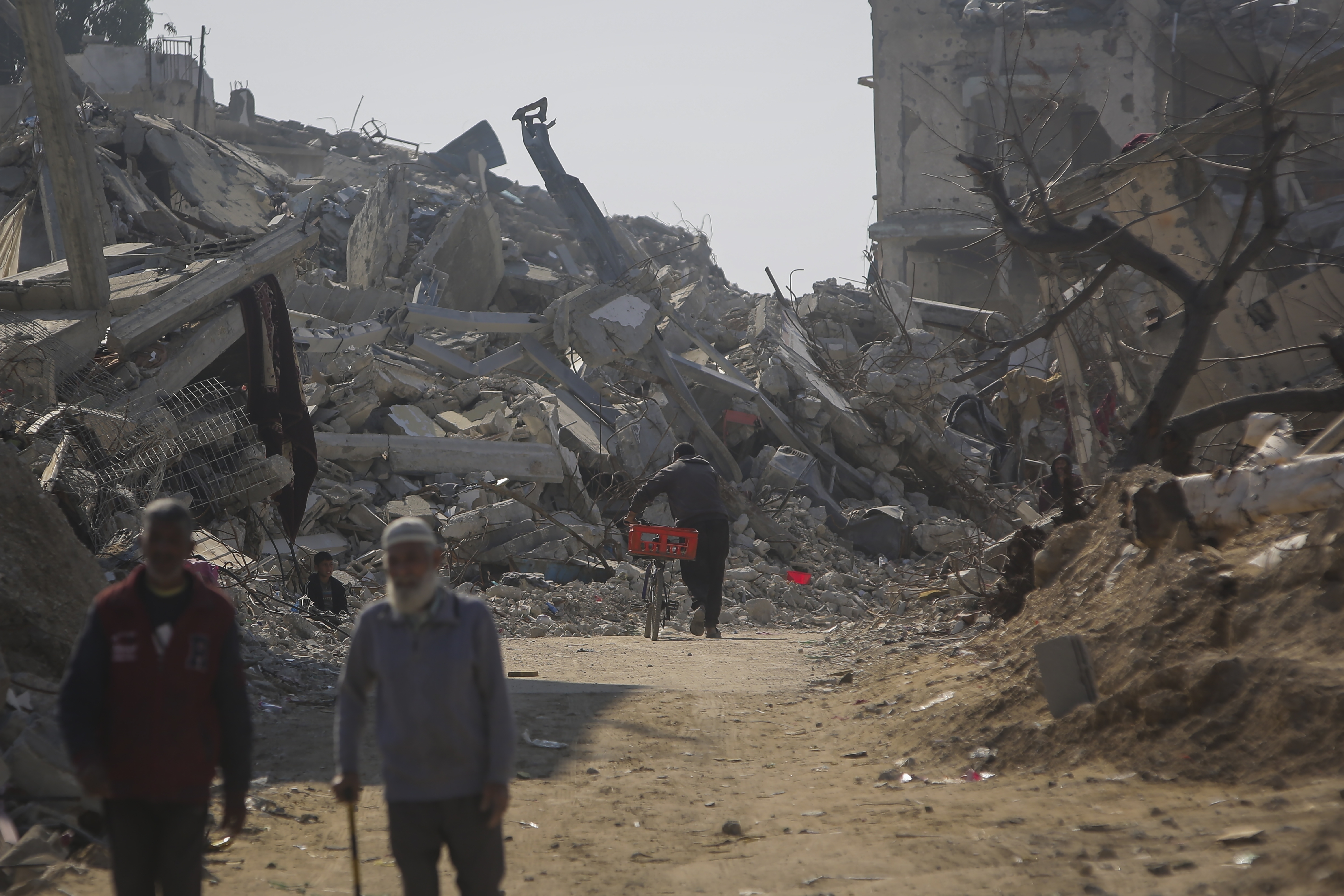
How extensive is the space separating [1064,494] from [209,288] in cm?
771

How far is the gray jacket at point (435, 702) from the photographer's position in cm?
→ 246

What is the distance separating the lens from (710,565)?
8781mm

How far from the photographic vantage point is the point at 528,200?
31.8 metres

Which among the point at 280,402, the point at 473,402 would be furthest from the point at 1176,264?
the point at 473,402

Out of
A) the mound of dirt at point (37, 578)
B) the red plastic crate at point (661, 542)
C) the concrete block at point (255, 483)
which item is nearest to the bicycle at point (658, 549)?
the red plastic crate at point (661, 542)

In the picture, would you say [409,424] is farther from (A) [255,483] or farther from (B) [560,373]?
(A) [255,483]

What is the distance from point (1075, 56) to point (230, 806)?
24251mm

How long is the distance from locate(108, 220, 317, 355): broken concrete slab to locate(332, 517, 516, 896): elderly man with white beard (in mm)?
7769

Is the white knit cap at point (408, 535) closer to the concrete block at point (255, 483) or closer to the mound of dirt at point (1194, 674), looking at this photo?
the mound of dirt at point (1194, 674)

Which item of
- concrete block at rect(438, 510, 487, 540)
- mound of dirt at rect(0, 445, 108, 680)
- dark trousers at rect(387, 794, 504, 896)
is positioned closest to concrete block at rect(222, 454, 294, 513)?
concrete block at rect(438, 510, 487, 540)

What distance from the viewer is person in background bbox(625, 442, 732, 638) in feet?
28.8

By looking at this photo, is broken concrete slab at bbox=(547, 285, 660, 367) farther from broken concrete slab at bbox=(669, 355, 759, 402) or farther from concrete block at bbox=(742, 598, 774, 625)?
concrete block at bbox=(742, 598, 774, 625)

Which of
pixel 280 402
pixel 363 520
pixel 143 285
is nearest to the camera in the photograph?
pixel 280 402

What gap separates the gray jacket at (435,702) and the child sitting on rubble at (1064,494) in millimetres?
4571
